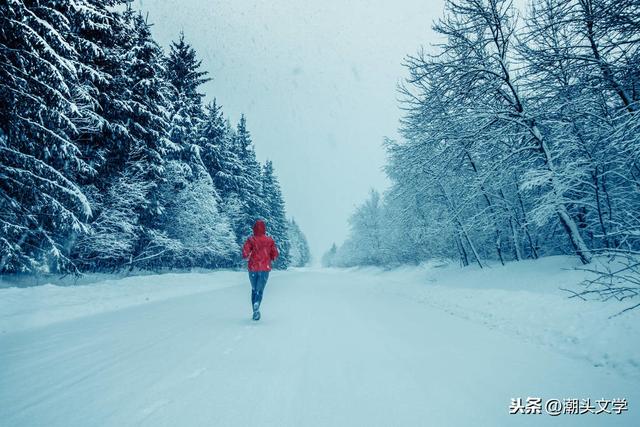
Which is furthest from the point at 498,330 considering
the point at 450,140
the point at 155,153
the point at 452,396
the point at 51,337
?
the point at 155,153

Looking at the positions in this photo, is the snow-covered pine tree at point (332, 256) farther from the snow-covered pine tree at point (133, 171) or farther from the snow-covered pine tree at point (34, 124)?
the snow-covered pine tree at point (34, 124)

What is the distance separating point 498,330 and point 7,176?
1176cm

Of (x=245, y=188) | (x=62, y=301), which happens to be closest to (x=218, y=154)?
(x=245, y=188)

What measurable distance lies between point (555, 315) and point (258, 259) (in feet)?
19.1

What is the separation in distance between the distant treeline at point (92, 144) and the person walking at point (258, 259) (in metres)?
5.40

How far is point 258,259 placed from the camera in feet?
21.5

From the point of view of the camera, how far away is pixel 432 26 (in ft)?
32.3

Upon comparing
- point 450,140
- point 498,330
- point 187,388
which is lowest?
point 498,330

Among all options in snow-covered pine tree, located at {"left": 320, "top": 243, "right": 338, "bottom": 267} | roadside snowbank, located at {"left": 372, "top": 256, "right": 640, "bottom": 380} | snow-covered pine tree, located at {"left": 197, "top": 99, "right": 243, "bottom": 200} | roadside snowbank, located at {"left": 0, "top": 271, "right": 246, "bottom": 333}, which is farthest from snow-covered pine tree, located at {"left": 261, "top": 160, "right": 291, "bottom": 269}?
snow-covered pine tree, located at {"left": 320, "top": 243, "right": 338, "bottom": 267}

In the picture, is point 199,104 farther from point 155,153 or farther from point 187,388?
point 187,388

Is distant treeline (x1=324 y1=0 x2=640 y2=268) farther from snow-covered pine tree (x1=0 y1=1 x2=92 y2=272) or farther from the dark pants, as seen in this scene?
snow-covered pine tree (x1=0 y1=1 x2=92 y2=272)

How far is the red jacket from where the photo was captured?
6.52 metres

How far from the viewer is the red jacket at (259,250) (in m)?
6.52

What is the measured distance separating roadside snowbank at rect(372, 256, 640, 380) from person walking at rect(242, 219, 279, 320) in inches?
185
